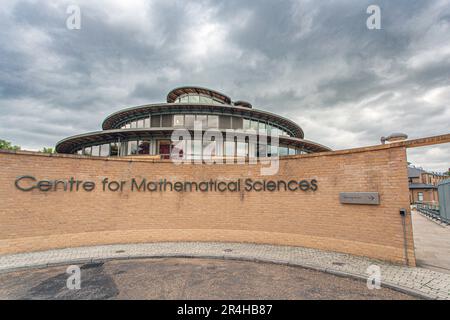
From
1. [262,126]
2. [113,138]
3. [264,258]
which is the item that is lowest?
[264,258]

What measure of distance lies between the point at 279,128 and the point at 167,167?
2020cm

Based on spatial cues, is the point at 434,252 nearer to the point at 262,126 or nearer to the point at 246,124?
the point at 246,124

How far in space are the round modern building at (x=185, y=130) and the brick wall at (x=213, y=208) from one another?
34.3 ft

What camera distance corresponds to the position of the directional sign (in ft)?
24.5

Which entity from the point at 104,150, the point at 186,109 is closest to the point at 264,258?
the point at 186,109

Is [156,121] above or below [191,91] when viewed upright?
below

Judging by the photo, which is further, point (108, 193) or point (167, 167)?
point (167, 167)

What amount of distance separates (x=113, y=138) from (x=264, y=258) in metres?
20.6

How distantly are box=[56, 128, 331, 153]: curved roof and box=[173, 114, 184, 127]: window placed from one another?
1.91m

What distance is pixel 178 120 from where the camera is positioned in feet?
74.9

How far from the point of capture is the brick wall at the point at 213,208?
7.47 meters

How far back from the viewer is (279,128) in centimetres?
2770
